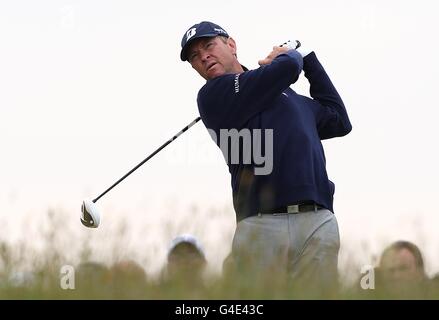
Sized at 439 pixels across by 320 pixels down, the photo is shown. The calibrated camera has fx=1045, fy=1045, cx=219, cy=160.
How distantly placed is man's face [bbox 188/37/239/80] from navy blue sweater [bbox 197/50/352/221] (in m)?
0.17

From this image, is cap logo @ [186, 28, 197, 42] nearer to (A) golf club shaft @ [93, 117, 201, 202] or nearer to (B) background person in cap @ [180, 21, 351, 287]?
(B) background person in cap @ [180, 21, 351, 287]

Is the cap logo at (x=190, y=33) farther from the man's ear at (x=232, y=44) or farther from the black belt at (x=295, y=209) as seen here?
the black belt at (x=295, y=209)

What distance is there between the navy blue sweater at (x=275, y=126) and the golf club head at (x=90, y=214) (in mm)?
1047

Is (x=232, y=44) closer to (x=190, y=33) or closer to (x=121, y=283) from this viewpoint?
(x=190, y=33)

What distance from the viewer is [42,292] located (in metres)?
4.27

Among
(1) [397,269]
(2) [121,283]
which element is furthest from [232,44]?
(2) [121,283]

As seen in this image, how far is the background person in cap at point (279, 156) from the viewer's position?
639 cm

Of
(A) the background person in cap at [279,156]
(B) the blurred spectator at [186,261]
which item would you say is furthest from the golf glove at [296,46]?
(B) the blurred spectator at [186,261]

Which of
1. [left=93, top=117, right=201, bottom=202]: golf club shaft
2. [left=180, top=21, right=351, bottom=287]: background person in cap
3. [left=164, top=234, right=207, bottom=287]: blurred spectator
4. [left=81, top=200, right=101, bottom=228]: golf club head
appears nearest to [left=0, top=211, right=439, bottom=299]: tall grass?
[left=164, top=234, right=207, bottom=287]: blurred spectator

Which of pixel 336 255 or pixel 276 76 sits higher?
pixel 276 76
